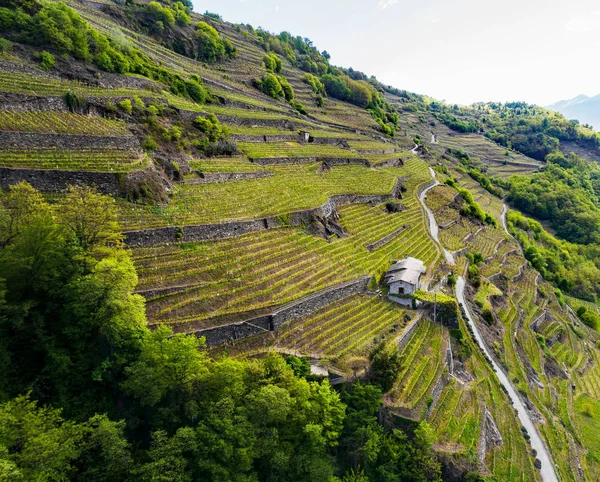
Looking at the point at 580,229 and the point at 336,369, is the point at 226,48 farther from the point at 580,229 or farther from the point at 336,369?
the point at 580,229

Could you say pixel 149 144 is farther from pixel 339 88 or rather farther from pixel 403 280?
pixel 339 88

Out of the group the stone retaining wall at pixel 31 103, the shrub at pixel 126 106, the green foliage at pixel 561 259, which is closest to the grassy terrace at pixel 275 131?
the shrub at pixel 126 106

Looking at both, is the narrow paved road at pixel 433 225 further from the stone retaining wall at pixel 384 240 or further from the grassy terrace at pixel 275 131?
the grassy terrace at pixel 275 131

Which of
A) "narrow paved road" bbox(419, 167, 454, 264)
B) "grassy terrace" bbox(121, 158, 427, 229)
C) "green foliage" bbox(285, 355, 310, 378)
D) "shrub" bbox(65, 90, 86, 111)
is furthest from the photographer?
"narrow paved road" bbox(419, 167, 454, 264)

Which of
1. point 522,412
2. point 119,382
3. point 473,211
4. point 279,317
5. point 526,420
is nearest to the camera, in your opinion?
point 119,382

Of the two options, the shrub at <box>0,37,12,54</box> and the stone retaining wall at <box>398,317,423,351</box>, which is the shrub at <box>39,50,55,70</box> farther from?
the stone retaining wall at <box>398,317,423,351</box>

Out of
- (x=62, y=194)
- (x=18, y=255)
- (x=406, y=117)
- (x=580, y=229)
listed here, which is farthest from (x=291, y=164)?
(x=406, y=117)

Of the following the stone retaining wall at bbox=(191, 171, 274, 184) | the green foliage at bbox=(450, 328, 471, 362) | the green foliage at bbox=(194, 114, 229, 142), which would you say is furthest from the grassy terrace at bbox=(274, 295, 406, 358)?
the green foliage at bbox=(194, 114, 229, 142)

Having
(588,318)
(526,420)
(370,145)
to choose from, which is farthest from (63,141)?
(588,318)
